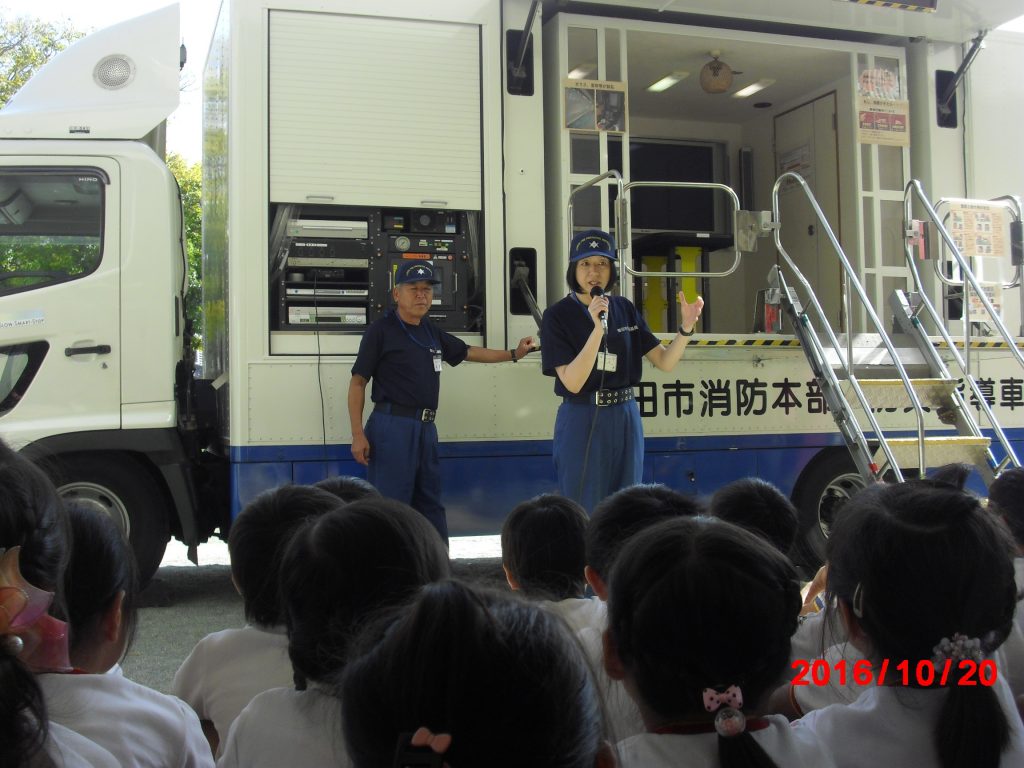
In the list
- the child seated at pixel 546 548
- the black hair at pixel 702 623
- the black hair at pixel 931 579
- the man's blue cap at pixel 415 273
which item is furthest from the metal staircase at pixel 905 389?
the black hair at pixel 702 623

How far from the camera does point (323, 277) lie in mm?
5289

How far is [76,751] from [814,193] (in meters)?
6.79

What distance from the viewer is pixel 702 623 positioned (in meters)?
1.48

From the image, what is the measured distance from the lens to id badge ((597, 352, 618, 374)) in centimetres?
456

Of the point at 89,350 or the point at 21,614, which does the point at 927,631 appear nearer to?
the point at 21,614

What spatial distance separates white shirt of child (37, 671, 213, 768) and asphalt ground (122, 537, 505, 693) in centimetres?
148

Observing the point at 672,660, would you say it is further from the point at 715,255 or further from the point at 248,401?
the point at 715,255

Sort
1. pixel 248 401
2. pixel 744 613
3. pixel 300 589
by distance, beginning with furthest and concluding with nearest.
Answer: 1. pixel 248 401
2. pixel 300 589
3. pixel 744 613

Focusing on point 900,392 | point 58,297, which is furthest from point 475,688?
point 58,297

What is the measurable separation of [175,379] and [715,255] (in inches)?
198

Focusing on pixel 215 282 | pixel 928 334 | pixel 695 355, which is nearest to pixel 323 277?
pixel 215 282

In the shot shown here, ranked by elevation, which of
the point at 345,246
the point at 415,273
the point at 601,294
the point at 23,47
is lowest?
the point at 601,294

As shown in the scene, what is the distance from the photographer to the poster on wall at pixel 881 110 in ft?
20.6

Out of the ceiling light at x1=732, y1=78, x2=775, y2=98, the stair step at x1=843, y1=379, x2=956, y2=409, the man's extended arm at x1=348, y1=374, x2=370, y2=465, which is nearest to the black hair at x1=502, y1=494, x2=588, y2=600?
the man's extended arm at x1=348, y1=374, x2=370, y2=465
